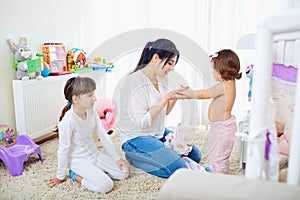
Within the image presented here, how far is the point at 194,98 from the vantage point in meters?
1.26

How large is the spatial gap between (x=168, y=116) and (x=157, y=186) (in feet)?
1.12

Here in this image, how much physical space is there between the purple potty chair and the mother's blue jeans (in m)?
0.56

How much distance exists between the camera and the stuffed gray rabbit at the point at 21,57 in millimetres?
1875

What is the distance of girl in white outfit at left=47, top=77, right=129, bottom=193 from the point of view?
4.38 feet

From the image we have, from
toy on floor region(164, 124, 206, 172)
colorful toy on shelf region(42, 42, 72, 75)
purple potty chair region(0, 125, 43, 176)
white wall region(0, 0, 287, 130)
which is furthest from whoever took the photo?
colorful toy on shelf region(42, 42, 72, 75)

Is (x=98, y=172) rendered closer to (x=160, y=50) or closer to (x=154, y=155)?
(x=154, y=155)

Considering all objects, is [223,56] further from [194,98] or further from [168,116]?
[168,116]

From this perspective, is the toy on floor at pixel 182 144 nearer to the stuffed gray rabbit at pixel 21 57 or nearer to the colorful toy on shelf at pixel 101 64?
the colorful toy on shelf at pixel 101 64

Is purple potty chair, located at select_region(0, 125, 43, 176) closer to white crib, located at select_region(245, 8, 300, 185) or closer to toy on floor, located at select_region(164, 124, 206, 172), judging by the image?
toy on floor, located at select_region(164, 124, 206, 172)

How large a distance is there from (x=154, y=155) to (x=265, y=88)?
0.95 m

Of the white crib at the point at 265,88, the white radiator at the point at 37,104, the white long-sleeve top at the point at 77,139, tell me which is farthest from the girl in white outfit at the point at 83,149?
the white crib at the point at 265,88

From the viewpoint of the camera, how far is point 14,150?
5.44 ft

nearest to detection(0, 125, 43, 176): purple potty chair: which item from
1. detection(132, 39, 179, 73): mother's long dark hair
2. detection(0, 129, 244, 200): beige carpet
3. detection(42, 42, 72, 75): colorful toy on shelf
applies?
detection(0, 129, 244, 200): beige carpet

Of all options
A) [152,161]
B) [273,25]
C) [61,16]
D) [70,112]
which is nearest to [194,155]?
[152,161]
